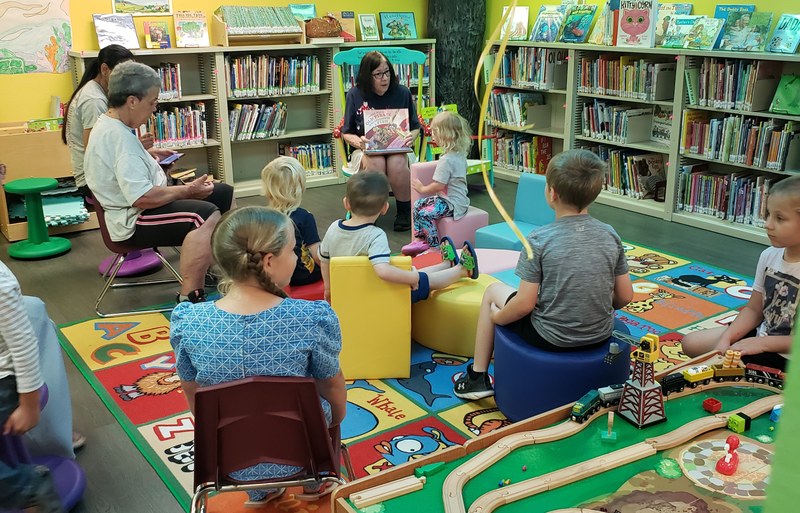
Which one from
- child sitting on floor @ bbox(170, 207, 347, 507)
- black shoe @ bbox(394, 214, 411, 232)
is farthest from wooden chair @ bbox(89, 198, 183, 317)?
child sitting on floor @ bbox(170, 207, 347, 507)

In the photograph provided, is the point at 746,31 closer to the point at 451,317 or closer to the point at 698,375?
the point at 451,317

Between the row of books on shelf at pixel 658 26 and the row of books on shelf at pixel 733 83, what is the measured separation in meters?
0.11

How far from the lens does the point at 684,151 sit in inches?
205

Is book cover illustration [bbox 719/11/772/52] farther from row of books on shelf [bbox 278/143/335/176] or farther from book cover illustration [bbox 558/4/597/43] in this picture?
row of books on shelf [bbox 278/143/335/176]

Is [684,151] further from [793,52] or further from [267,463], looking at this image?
[267,463]

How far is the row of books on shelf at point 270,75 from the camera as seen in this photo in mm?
5996

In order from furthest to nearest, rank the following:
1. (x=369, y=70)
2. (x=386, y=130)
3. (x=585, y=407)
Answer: (x=386, y=130)
(x=369, y=70)
(x=585, y=407)

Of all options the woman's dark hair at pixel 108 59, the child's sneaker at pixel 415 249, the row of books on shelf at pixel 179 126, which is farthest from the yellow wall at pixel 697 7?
the row of books on shelf at pixel 179 126

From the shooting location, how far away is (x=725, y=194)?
5.03 m

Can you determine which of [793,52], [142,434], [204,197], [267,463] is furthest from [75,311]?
[793,52]

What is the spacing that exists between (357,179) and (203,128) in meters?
3.40

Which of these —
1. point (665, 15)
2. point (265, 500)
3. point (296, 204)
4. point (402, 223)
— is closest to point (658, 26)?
point (665, 15)

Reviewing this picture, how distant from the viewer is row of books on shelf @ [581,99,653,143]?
564 centimetres

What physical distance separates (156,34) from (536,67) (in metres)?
2.99
